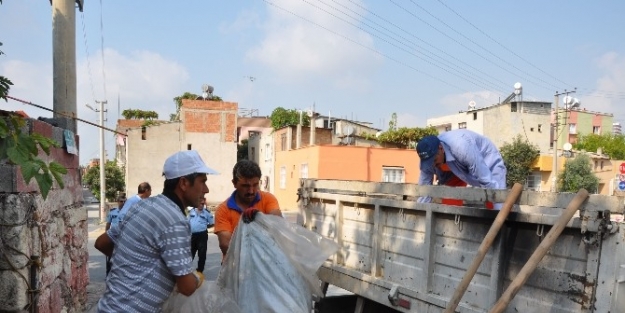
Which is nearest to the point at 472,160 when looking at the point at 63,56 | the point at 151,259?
the point at 151,259

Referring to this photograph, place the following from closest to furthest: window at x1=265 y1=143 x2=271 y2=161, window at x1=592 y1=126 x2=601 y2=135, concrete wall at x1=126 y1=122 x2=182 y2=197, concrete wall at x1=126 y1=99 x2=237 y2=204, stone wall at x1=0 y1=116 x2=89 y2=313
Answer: stone wall at x1=0 y1=116 x2=89 y2=313
concrete wall at x1=126 y1=122 x2=182 y2=197
concrete wall at x1=126 y1=99 x2=237 y2=204
window at x1=265 y1=143 x2=271 y2=161
window at x1=592 y1=126 x2=601 y2=135

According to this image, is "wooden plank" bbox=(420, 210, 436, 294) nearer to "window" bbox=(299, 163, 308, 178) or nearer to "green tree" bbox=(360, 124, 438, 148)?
"window" bbox=(299, 163, 308, 178)

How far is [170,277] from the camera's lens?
2322mm

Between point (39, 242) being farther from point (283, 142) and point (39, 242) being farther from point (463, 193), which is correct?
point (283, 142)

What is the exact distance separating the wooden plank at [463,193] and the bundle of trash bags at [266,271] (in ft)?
2.51

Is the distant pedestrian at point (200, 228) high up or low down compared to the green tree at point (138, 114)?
down

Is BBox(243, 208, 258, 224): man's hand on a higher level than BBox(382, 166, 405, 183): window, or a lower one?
higher

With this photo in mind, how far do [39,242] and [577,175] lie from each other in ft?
98.6

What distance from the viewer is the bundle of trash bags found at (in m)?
2.87

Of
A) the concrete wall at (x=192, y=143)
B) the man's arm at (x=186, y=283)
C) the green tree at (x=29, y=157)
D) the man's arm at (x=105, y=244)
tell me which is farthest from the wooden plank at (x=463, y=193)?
the concrete wall at (x=192, y=143)

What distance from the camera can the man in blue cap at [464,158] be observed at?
12.7 ft

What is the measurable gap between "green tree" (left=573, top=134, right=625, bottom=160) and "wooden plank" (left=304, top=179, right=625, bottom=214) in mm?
44427

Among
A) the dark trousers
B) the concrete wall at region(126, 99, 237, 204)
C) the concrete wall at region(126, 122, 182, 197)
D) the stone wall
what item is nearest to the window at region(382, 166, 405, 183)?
the concrete wall at region(126, 99, 237, 204)

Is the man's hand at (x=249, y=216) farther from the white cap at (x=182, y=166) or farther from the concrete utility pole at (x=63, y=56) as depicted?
the concrete utility pole at (x=63, y=56)
